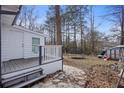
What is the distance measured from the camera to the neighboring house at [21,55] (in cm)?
477

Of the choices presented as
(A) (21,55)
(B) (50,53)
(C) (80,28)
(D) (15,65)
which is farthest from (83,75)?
(A) (21,55)

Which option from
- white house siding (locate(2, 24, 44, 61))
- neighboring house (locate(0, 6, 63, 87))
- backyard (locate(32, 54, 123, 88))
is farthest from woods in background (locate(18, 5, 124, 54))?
white house siding (locate(2, 24, 44, 61))

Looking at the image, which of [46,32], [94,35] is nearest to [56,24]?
[46,32]

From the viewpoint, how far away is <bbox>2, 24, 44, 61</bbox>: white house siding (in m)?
7.43

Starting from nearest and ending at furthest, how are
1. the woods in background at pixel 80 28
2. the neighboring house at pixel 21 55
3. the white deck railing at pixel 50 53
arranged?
the neighboring house at pixel 21 55
the white deck railing at pixel 50 53
the woods in background at pixel 80 28

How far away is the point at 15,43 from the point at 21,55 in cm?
67

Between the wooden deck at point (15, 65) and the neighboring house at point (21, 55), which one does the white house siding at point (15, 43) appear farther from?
the wooden deck at point (15, 65)

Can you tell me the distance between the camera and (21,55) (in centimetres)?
838

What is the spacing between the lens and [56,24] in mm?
8719

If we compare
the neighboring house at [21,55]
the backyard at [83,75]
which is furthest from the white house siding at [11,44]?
the backyard at [83,75]

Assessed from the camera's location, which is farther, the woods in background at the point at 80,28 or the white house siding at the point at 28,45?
the white house siding at the point at 28,45

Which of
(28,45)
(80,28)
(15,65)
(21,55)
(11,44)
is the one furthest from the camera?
(28,45)

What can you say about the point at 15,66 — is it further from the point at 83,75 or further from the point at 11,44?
the point at 83,75

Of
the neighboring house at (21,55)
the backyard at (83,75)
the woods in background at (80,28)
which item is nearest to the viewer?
the neighboring house at (21,55)
